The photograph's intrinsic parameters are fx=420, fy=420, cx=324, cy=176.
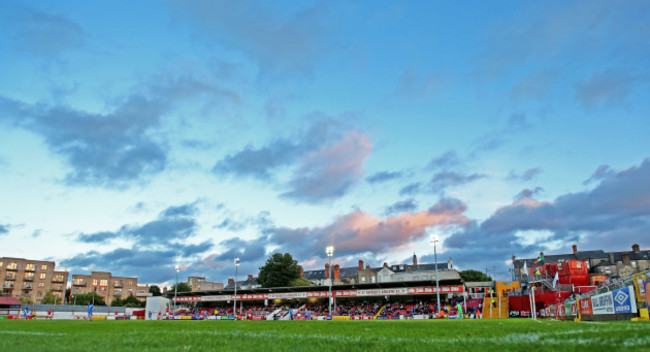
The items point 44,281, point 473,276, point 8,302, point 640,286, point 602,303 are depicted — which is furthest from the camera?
point 473,276

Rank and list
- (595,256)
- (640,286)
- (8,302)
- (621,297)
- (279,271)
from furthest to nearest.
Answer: (595,256), (279,271), (8,302), (621,297), (640,286)

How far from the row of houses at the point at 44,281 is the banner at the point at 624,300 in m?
115

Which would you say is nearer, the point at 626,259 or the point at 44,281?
the point at 626,259

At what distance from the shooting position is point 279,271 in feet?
316

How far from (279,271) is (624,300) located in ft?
270

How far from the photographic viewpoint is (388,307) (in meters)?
58.2

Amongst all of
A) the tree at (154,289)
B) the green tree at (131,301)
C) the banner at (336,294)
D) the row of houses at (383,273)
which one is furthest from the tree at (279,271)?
the tree at (154,289)

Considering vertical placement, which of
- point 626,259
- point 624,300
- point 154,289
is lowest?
point 154,289

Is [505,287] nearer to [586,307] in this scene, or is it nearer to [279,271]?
[586,307]

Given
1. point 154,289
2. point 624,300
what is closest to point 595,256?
point 624,300

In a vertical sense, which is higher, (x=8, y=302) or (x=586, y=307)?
(x=586, y=307)

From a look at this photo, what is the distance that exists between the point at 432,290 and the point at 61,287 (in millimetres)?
105877

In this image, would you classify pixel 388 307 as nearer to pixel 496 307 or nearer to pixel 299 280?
pixel 496 307

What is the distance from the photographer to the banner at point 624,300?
18516 mm
